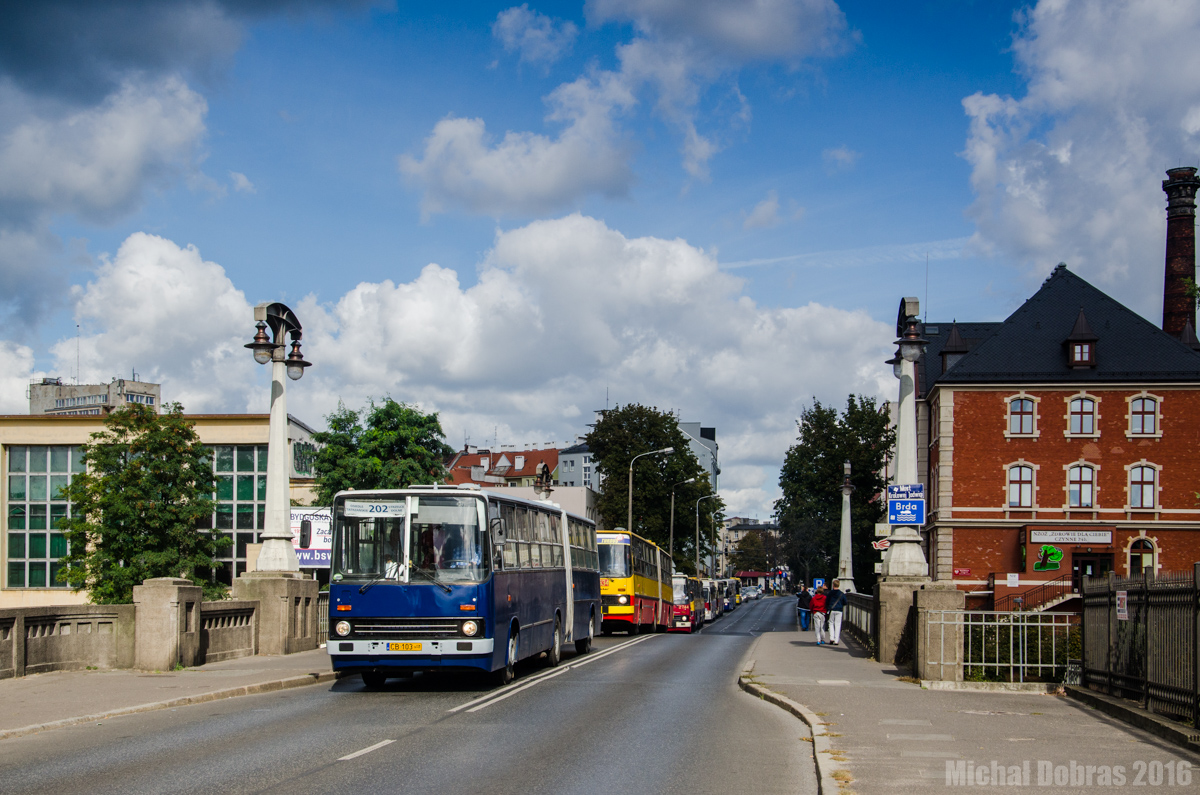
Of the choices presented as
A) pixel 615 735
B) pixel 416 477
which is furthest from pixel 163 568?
pixel 615 735

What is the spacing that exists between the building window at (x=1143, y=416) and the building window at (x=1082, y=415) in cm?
161

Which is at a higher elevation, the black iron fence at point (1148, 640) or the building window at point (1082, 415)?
the building window at point (1082, 415)

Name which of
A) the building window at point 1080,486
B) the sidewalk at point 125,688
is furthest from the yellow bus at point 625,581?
the building window at point 1080,486

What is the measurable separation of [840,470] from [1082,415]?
21737 millimetres

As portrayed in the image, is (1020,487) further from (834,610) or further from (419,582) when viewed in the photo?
(419,582)

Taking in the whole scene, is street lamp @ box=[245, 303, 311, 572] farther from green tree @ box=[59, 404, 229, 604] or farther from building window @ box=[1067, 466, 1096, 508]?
building window @ box=[1067, 466, 1096, 508]

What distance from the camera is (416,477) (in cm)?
5678

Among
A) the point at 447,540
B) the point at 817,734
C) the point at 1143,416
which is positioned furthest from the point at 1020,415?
the point at 817,734

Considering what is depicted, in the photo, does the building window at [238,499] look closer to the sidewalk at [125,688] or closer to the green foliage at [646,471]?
the green foliage at [646,471]

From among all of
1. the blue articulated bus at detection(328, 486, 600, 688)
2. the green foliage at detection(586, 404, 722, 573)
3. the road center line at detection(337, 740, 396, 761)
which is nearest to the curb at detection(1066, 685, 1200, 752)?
the road center line at detection(337, 740, 396, 761)

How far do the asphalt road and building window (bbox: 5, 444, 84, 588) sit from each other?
139 feet

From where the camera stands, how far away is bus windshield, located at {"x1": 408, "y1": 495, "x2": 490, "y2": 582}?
54.1 feet

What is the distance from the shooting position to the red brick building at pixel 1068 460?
50.9 metres

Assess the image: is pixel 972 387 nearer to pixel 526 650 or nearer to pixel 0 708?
pixel 526 650
